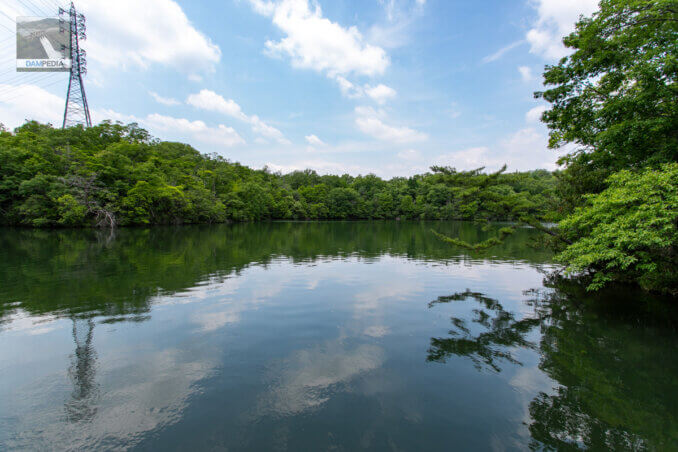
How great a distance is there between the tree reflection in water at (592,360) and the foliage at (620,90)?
4707 millimetres

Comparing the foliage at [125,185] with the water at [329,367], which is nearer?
the water at [329,367]

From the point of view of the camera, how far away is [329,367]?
18.1 feet

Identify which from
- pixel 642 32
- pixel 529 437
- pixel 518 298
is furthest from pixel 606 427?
pixel 642 32

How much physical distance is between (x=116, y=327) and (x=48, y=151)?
159 feet

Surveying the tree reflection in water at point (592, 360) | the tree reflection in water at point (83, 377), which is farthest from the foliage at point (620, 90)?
the tree reflection in water at point (83, 377)

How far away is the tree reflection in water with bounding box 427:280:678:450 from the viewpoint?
3.91 metres

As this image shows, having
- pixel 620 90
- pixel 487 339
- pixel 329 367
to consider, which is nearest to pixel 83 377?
pixel 329 367

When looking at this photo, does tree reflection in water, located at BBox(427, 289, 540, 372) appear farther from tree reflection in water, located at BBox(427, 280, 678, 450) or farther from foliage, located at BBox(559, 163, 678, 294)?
foliage, located at BBox(559, 163, 678, 294)

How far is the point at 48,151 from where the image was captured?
38812 mm

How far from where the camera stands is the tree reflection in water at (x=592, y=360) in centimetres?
391

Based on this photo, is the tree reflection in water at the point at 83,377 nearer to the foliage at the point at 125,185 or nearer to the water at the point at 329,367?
the water at the point at 329,367

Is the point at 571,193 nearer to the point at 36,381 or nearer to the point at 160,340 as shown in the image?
the point at 160,340

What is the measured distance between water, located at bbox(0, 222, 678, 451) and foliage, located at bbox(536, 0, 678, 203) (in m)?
5.13

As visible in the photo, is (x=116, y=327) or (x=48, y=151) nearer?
(x=116, y=327)
